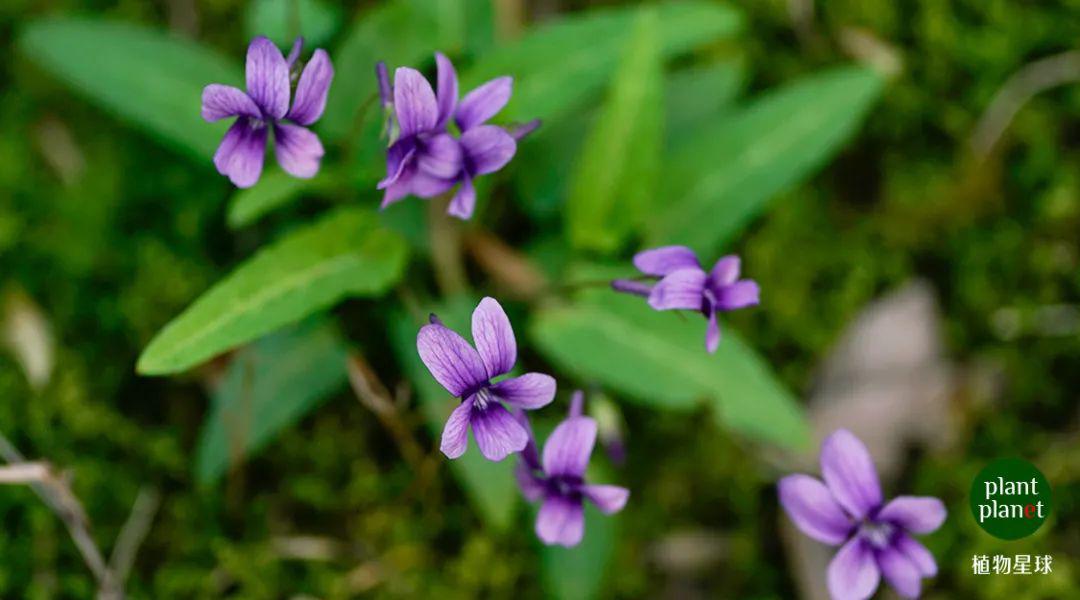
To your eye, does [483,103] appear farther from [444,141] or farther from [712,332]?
[712,332]

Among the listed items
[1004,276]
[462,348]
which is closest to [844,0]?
[1004,276]

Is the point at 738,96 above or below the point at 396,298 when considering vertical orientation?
above

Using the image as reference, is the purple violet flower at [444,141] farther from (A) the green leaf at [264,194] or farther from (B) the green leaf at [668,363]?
(B) the green leaf at [668,363]

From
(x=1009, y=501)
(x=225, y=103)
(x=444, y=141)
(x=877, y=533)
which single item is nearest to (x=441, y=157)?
(x=444, y=141)

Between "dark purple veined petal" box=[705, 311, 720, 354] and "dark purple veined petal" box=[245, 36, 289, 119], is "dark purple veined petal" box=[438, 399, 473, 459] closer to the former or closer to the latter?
"dark purple veined petal" box=[705, 311, 720, 354]

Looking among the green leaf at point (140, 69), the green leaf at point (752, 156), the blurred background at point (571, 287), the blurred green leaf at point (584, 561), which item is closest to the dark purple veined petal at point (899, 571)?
the blurred background at point (571, 287)

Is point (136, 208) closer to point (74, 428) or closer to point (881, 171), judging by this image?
point (74, 428)

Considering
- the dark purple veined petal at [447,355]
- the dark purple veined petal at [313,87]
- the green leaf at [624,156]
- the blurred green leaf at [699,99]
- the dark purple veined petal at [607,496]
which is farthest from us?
the blurred green leaf at [699,99]
